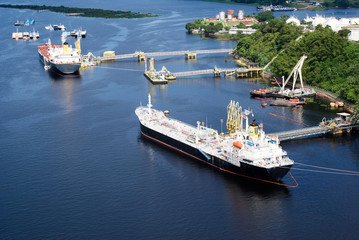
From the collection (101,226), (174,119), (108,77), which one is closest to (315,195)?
(101,226)

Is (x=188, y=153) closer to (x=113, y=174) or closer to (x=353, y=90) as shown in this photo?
(x=113, y=174)

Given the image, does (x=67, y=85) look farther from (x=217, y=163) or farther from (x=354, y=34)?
(x=354, y=34)

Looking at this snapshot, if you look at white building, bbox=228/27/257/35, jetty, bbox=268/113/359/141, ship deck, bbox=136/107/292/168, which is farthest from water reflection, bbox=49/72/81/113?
white building, bbox=228/27/257/35

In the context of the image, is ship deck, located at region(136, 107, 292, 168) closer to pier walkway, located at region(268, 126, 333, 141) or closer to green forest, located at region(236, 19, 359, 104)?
pier walkway, located at region(268, 126, 333, 141)

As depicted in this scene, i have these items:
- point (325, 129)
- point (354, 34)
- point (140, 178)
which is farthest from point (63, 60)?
point (354, 34)

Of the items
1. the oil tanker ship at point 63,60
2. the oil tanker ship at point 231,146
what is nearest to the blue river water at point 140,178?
the oil tanker ship at point 231,146

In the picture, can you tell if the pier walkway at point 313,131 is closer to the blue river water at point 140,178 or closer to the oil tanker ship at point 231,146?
the blue river water at point 140,178
